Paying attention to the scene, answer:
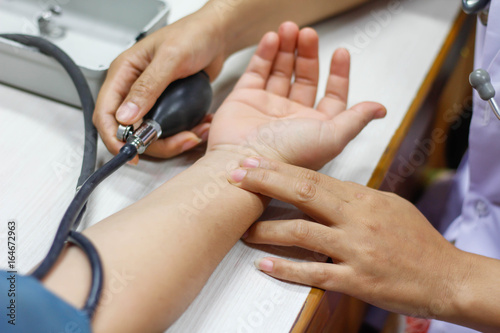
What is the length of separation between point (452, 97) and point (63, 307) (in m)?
0.99

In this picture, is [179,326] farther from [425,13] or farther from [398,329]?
[425,13]

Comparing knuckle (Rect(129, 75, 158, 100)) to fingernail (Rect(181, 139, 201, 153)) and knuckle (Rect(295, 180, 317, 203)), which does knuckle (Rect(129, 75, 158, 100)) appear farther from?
knuckle (Rect(295, 180, 317, 203))

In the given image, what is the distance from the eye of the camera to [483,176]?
26.1 inches

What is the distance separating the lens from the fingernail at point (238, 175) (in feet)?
1.69

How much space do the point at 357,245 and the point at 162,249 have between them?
0.21 m

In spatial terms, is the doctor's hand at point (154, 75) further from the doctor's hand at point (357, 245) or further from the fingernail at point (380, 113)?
the fingernail at point (380, 113)

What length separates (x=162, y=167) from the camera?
0.60 metres

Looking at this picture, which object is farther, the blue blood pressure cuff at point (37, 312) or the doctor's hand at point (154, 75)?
the doctor's hand at point (154, 75)

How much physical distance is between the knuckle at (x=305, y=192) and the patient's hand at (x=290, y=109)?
0.09 metres

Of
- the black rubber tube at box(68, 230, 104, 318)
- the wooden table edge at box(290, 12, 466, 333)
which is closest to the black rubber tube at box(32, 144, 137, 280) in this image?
the black rubber tube at box(68, 230, 104, 318)

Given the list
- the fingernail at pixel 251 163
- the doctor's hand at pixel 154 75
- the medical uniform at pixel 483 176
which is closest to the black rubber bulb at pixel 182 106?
the doctor's hand at pixel 154 75

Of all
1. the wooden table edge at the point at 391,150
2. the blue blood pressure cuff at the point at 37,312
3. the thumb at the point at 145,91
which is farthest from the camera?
the thumb at the point at 145,91

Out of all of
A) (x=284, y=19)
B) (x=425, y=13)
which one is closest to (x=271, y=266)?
(x=284, y=19)

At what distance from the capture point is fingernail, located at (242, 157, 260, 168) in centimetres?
52
